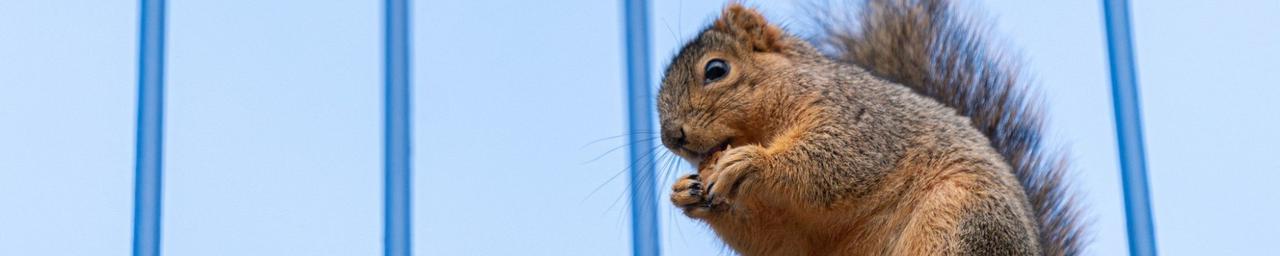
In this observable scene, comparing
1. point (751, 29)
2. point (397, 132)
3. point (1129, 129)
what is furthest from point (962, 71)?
point (397, 132)

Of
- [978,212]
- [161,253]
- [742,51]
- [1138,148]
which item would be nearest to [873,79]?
[742,51]

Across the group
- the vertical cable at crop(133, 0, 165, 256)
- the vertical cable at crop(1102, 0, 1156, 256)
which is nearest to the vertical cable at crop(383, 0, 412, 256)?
the vertical cable at crop(133, 0, 165, 256)

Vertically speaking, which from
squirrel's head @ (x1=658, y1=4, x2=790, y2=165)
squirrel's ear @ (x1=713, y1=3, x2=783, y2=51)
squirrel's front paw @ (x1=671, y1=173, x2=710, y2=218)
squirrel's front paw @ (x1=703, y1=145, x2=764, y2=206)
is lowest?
squirrel's front paw @ (x1=671, y1=173, x2=710, y2=218)

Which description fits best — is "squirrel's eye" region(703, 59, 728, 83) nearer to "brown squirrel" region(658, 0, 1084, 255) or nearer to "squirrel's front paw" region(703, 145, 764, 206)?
"brown squirrel" region(658, 0, 1084, 255)

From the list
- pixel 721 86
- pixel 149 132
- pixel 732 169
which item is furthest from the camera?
pixel 149 132

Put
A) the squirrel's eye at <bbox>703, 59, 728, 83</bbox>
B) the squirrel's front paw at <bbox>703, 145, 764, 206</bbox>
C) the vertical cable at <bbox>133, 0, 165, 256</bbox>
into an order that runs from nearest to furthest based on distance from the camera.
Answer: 1. the squirrel's front paw at <bbox>703, 145, 764, 206</bbox>
2. the squirrel's eye at <bbox>703, 59, 728, 83</bbox>
3. the vertical cable at <bbox>133, 0, 165, 256</bbox>

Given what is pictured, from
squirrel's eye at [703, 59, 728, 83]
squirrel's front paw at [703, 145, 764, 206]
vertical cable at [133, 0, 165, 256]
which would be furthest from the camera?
vertical cable at [133, 0, 165, 256]

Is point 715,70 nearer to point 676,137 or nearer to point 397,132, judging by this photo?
point 676,137
